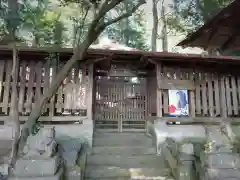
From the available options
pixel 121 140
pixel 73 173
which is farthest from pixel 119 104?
pixel 73 173

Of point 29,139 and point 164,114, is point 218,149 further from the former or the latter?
point 29,139

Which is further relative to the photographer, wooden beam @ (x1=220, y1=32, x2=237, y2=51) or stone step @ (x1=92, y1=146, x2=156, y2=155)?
wooden beam @ (x1=220, y1=32, x2=237, y2=51)

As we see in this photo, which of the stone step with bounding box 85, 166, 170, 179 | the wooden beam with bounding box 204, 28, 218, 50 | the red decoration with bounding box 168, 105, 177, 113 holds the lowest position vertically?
the stone step with bounding box 85, 166, 170, 179

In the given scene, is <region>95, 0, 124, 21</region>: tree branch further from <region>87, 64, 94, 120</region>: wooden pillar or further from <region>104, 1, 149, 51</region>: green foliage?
<region>104, 1, 149, 51</region>: green foliage

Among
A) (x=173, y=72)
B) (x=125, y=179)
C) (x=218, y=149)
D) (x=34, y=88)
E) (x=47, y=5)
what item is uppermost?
(x=47, y=5)

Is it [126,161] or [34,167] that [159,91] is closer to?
[126,161]

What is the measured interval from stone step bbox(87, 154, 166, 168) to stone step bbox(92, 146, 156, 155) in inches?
9.4

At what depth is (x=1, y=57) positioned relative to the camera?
23.4 ft

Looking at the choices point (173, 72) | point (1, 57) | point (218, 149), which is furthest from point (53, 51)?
point (218, 149)

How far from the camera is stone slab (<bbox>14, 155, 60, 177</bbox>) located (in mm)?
4637

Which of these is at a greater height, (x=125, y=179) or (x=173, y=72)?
(x=173, y=72)

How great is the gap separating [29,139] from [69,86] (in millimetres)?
2676

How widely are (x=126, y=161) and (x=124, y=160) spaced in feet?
0.22

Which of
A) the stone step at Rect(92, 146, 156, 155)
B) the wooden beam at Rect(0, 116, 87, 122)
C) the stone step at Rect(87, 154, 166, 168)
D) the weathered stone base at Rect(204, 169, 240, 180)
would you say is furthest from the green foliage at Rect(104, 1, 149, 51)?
the weathered stone base at Rect(204, 169, 240, 180)
